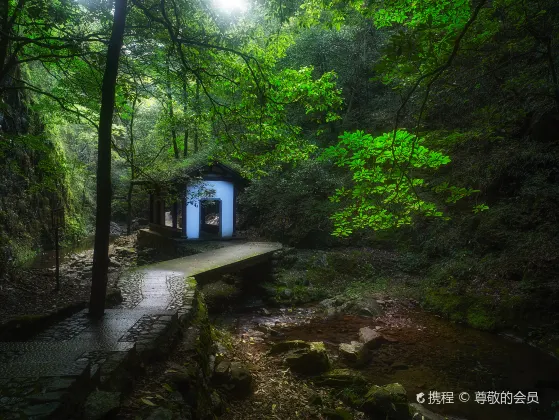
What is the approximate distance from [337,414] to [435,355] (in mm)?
3716

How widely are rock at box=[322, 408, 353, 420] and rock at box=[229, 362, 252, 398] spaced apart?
1348 millimetres

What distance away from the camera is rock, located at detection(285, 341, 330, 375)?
22.6 ft

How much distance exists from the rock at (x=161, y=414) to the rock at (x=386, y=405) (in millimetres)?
3579

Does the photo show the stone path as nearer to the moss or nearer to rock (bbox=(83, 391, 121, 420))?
rock (bbox=(83, 391, 121, 420))

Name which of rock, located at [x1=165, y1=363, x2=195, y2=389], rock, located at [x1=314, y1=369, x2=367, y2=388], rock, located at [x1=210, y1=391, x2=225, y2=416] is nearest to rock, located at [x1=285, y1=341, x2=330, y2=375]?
rock, located at [x1=314, y1=369, x2=367, y2=388]

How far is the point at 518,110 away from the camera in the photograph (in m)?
8.74

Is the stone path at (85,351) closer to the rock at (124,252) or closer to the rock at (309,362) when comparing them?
the rock at (309,362)

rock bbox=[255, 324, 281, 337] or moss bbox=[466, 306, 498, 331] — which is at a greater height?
moss bbox=[466, 306, 498, 331]

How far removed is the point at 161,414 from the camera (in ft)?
11.4

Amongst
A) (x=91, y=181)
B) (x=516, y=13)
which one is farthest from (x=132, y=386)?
(x=91, y=181)

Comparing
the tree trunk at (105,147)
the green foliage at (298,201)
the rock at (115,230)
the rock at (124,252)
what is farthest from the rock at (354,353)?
the rock at (115,230)

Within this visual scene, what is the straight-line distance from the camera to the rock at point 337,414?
212 inches

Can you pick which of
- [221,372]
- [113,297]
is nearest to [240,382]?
[221,372]

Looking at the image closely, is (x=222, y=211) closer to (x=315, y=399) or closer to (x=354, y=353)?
(x=354, y=353)
